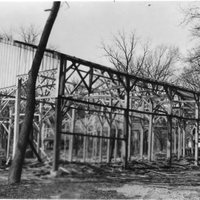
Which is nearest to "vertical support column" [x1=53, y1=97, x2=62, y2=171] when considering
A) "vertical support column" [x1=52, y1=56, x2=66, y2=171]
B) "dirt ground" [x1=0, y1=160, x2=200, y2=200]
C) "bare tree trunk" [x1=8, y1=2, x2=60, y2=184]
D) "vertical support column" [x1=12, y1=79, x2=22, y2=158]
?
"vertical support column" [x1=52, y1=56, x2=66, y2=171]

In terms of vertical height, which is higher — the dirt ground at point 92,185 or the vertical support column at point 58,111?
the vertical support column at point 58,111

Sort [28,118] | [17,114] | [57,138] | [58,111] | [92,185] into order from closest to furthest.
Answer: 1. [92,185]
2. [28,118]
3. [57,138]
4. [58,111]
5. [17,114]

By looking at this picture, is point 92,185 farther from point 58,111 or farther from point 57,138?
point 58,111

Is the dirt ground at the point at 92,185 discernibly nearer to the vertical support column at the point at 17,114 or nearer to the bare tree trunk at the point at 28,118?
the bare tree trunk at the point at 28,118

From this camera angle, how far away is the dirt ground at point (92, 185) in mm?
9820

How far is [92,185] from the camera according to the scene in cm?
1151

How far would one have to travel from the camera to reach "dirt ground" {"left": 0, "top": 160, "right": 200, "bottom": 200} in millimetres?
9820

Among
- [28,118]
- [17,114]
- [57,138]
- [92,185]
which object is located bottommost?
[92,185]

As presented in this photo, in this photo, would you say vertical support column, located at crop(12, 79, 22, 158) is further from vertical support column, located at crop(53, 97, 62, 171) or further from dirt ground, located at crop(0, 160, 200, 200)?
vertical support column, located at crop(53, 97, 62, 171)

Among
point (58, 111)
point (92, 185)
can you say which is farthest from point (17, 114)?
point (92, 185)

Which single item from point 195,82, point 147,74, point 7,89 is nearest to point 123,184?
point 7,89

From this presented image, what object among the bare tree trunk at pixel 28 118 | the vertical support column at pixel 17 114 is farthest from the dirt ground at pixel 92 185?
the vertical support column at pixel 17 114

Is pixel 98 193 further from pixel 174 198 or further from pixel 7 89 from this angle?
pixel 7 89

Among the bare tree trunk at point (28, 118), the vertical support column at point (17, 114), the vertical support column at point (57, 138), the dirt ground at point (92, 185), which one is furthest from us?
the vertical support column at point (17, 114)
